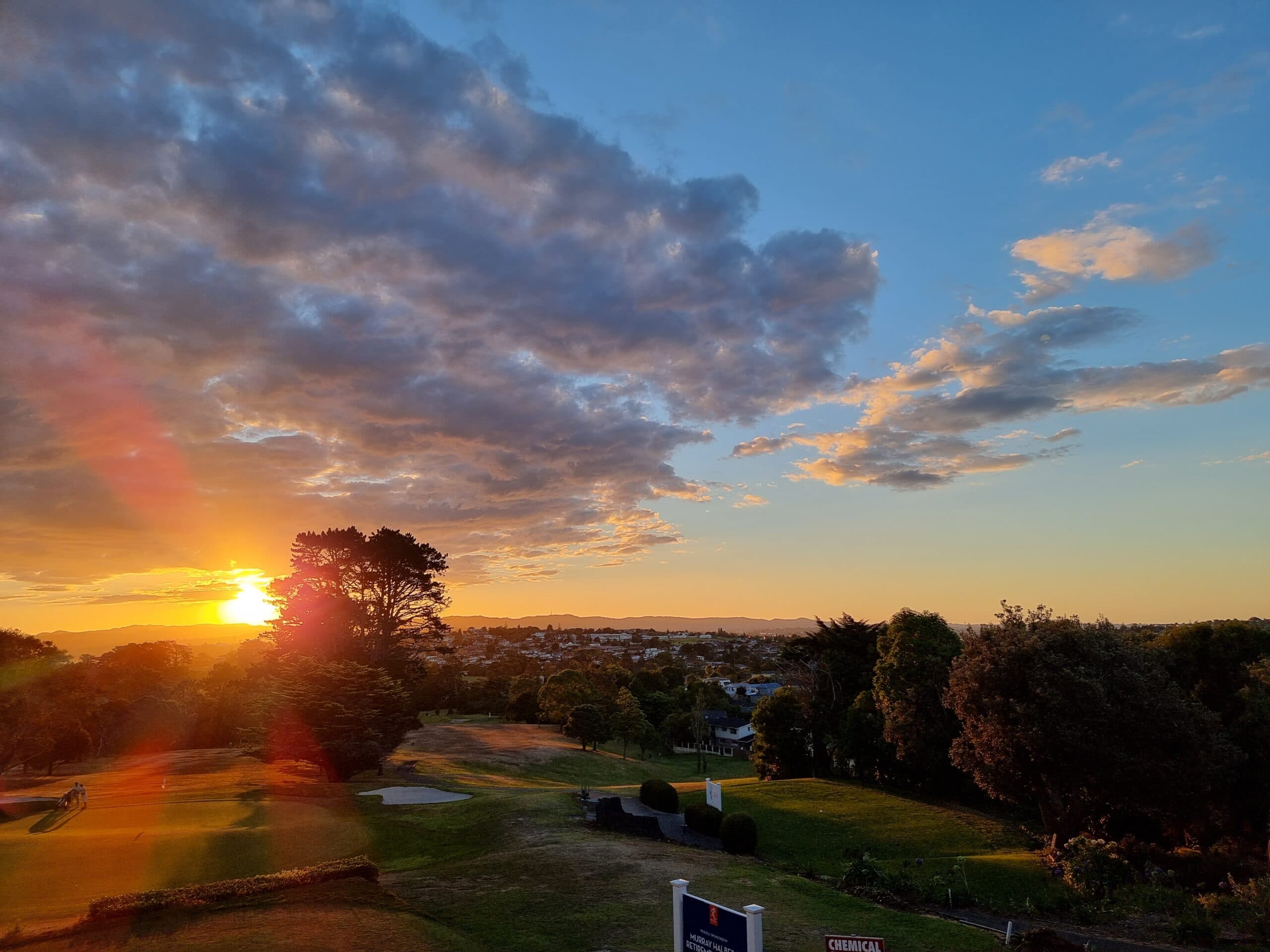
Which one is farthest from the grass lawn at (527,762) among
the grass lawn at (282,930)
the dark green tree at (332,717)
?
the grass lawn at (282,930)

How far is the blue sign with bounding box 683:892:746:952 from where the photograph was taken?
389 inches

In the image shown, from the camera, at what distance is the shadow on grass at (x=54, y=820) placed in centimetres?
2524

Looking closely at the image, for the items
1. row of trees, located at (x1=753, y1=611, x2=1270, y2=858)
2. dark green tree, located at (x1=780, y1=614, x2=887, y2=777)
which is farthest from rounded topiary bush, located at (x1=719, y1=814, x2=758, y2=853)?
dark green tree, located at (x1=780, y1=614, x2=887, y2=777)

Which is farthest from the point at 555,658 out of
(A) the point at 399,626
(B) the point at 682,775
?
(A) the point at 399,626

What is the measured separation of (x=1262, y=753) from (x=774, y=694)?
27553 mm

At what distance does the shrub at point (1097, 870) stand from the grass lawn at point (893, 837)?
1.97ft

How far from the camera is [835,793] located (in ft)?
129

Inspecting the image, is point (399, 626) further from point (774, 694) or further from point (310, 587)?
point (774, 694)

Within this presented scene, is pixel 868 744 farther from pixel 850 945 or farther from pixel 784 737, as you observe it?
pixel 850 945

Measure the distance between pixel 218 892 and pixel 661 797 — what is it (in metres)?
23.9

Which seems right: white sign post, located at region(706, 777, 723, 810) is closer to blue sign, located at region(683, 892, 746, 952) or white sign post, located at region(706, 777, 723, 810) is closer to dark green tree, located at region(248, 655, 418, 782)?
dark green tree, located at region(248, 655, 418, 782)

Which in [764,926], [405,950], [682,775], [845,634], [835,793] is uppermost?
[845,634]

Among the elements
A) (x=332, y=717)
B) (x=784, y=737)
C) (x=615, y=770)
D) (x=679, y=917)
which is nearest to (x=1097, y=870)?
(x=679, y=917)

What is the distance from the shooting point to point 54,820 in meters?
27.3
